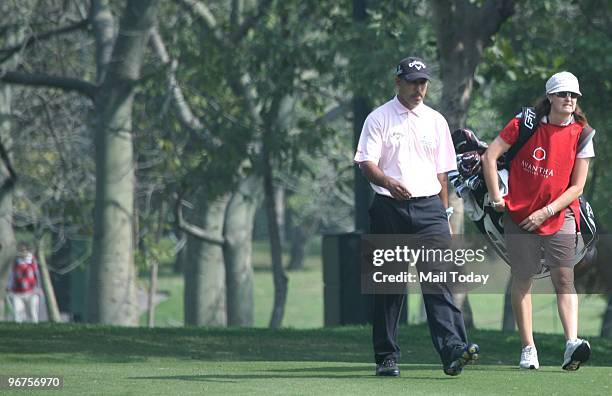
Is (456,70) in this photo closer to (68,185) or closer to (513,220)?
(513,220)

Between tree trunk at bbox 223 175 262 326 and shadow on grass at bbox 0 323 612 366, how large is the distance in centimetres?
997

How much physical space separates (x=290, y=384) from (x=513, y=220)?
1.82 metres

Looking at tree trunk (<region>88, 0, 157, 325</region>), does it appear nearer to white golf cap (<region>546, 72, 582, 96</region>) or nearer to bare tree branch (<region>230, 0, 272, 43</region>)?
bare tree branch (<region>230, 0, 272, 43</region>)

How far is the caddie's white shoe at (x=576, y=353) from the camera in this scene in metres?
8.74

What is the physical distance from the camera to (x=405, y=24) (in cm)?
1812

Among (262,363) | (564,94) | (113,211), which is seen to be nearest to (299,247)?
(113,211)

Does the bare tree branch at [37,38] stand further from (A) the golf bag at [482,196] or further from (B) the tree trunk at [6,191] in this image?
(A) the golf bag at [482,196]

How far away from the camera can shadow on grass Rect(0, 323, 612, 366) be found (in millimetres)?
11422

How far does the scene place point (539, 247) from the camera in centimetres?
895

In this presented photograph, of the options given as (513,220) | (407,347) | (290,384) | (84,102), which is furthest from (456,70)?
(84,102)

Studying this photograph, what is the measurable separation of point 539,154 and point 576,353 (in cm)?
127

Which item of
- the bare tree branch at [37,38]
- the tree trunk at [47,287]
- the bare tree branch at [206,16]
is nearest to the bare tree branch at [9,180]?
the bare tree branch at [37,38]

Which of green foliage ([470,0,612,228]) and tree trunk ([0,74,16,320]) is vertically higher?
green foliage ([470,0,612,228])

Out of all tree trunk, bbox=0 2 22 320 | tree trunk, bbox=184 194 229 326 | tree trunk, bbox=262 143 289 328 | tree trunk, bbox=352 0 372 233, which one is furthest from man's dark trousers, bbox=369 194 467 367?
tree trunk, bbox=184 194 229 326
